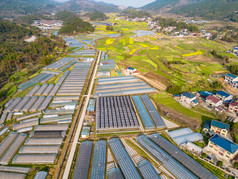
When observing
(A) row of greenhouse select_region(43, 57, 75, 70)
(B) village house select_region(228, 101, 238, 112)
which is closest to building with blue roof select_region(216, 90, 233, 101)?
(B) village house select_region(228, 101, 238, 112)

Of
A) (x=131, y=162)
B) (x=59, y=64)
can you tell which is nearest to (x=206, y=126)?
(x=131, y=162)

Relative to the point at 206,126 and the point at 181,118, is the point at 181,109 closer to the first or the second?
the point at 181,118

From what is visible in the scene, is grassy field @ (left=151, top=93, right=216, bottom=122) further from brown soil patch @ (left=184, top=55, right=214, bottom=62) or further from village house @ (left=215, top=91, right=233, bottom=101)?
brown soil patch @ (left=184, top=55, right=214, bottom=62)

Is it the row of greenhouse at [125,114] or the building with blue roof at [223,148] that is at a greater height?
the row of greenhouse at [125,114]

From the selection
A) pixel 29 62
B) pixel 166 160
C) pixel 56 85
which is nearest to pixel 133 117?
pixel 166 160

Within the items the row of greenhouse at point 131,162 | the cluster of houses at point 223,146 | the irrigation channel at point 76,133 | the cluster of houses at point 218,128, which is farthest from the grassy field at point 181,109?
the irrigation channel at point 76,133

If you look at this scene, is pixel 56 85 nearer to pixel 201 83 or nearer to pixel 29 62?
pixel 29 62

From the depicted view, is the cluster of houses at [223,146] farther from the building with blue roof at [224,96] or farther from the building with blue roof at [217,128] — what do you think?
the building with blue roof at [224,96]
